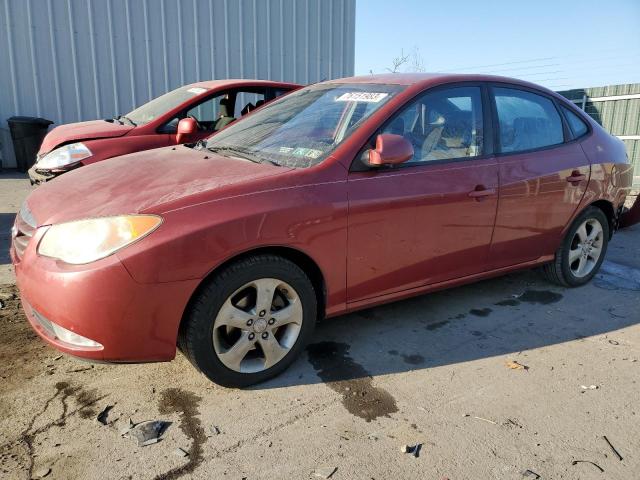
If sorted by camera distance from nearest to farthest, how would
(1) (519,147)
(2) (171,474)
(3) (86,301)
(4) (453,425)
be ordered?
(2) (171,474) → (3) (86,301) → (4) (453,425) → (1) (519,147)

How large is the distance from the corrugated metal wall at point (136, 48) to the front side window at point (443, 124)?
9543 mm

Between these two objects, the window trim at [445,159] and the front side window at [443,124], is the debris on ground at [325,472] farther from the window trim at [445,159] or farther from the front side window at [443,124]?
the front side window at [443,124]

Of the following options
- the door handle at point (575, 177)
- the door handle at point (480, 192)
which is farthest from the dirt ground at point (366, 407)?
the door handle at point (575, 177)

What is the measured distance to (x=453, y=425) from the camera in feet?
8.16

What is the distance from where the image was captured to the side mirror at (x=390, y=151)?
280 cm

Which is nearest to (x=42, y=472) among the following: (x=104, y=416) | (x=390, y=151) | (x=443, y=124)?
(x=104, y=416)

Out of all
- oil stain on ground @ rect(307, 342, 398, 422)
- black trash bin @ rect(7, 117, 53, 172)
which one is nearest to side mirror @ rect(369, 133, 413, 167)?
oil stain on ground @ rect(307, 342, 398, 422)

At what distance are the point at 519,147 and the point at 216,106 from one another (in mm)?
3877

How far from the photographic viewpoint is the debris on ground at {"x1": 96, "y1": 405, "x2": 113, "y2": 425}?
244cm

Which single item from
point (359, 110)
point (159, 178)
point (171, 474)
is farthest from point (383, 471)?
point (359, 110)

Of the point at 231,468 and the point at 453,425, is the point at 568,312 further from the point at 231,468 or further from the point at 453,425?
the point at 231,468

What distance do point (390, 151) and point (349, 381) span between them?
1.27 meters

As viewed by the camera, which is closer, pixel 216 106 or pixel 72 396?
pixel 72 396

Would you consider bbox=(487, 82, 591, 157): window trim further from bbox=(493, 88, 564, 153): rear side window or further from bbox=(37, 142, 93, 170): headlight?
bbox=(37, 142, 93, 170): headlight
